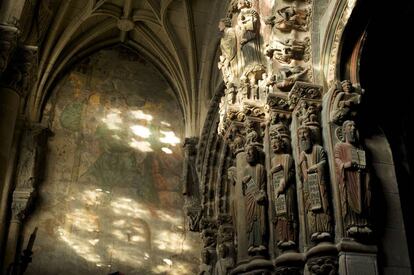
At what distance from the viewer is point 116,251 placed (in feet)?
43.2

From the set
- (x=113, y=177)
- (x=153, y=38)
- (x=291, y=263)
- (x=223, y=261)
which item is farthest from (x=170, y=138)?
(x=291, y=263)

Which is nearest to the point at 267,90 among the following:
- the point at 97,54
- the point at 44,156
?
the point at 44,156

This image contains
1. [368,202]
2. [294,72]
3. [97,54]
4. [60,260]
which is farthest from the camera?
[97,54]

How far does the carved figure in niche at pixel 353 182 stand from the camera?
6574mm

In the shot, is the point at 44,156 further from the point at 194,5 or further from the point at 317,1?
the point at 317,1

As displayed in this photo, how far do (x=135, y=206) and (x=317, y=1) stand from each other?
755 centimetres

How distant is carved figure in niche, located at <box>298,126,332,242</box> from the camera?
22.1ft

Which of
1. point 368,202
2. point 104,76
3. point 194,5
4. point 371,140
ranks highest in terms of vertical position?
point 194,5

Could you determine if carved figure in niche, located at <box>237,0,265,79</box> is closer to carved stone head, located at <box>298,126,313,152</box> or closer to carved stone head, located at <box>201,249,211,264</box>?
carved stone head, located at <box>298,126,313,152</box>

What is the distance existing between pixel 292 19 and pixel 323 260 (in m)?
3.91

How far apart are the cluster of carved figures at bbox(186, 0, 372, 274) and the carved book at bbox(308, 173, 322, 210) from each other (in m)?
0.01

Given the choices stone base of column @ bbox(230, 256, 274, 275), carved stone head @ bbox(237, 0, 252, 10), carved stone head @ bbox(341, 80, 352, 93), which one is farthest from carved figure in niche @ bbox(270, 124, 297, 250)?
carved stone head @ bbox(237, 0, 252, 10)

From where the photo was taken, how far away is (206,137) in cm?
1383

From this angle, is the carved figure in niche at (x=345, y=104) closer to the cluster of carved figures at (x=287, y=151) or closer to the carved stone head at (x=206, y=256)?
the cluster of carved figures at (x=287, y=151)
